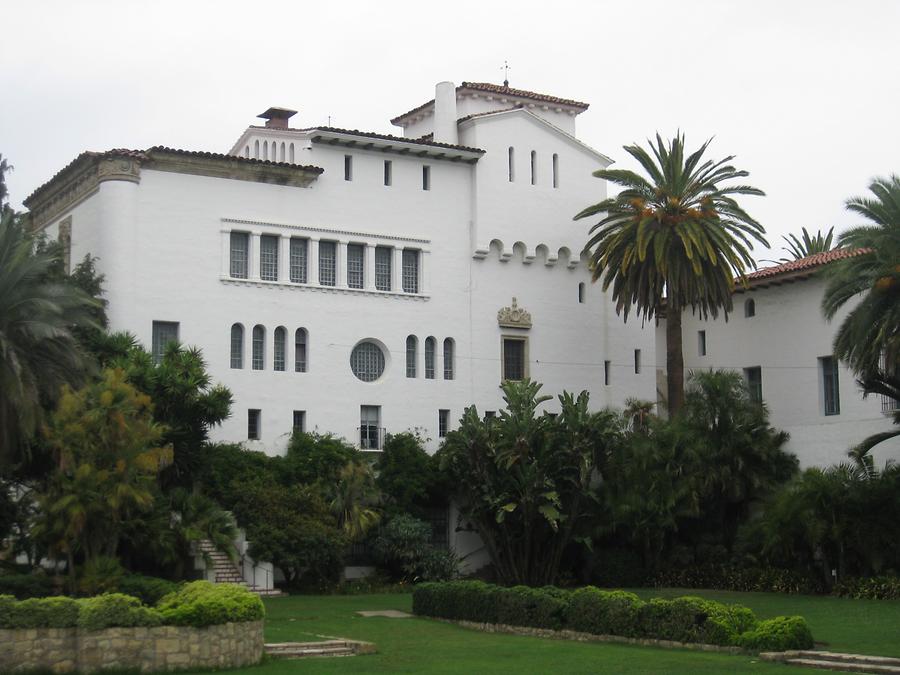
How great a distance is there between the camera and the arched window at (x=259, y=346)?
4419 cm

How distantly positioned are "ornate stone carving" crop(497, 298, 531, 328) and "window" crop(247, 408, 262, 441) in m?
9.68

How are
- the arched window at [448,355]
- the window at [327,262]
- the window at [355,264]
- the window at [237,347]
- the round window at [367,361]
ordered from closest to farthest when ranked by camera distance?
the window at [237,347] < the window at [327,262] < the round window at [367,361] < the window at [355,264] < the arched window at [448,355]

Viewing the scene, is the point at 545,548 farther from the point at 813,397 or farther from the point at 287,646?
the point at 287,646

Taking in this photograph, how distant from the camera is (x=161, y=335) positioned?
4266 centimetres

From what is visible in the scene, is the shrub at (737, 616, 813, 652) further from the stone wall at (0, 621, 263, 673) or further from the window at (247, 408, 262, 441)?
the window at (247, 408, 262, 441)

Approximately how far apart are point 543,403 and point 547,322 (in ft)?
10.2

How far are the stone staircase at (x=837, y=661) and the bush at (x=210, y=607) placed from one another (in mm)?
9452

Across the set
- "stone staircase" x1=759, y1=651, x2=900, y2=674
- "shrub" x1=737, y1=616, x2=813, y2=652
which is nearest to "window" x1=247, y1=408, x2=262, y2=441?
"shrub" x1=737, y1=616, x2=813, y2=652

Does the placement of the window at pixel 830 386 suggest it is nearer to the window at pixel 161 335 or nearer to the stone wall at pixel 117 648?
the window at pixel 161 335

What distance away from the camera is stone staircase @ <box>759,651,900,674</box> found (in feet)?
77.5

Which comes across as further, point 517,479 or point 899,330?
point 517,479

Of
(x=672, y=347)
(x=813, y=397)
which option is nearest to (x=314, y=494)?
(x=672, y=347)

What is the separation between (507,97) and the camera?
51.6m

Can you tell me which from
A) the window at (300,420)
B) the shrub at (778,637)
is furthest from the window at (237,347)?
the shrub at (778,637)
